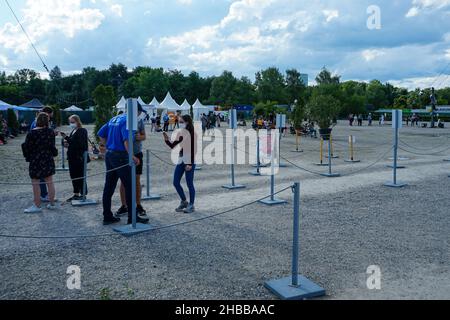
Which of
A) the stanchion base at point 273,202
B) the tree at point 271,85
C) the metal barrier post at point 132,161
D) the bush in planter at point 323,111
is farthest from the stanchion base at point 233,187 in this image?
the tree at point 271,85

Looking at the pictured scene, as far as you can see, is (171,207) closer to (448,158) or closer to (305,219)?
(305,219)

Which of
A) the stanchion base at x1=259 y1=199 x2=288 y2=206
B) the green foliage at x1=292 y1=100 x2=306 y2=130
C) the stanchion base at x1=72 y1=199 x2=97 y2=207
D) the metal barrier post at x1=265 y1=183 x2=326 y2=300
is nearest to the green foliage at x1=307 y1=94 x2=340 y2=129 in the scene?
the green foliage at x1=292 y1=100 x2=306 y2=130

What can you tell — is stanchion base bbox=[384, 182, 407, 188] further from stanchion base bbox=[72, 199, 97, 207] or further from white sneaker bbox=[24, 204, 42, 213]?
white sneaker bbox=[24, 204, 42, 213]

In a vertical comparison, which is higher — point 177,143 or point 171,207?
point 177,143

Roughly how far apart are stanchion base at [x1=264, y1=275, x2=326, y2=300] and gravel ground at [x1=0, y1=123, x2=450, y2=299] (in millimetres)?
122

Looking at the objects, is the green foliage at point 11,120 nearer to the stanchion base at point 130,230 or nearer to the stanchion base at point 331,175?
the stanchion base at point 331,175

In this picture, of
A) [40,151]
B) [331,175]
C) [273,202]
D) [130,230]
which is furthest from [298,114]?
[130,230]

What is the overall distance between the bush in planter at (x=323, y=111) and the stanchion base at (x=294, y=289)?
945 inches

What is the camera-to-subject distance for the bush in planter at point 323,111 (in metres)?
27.9

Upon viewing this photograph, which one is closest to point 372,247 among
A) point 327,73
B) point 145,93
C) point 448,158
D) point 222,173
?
point 222,173

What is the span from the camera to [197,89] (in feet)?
336

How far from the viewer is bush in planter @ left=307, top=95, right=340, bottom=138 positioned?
27.9 meters

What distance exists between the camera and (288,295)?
14.1 ft
